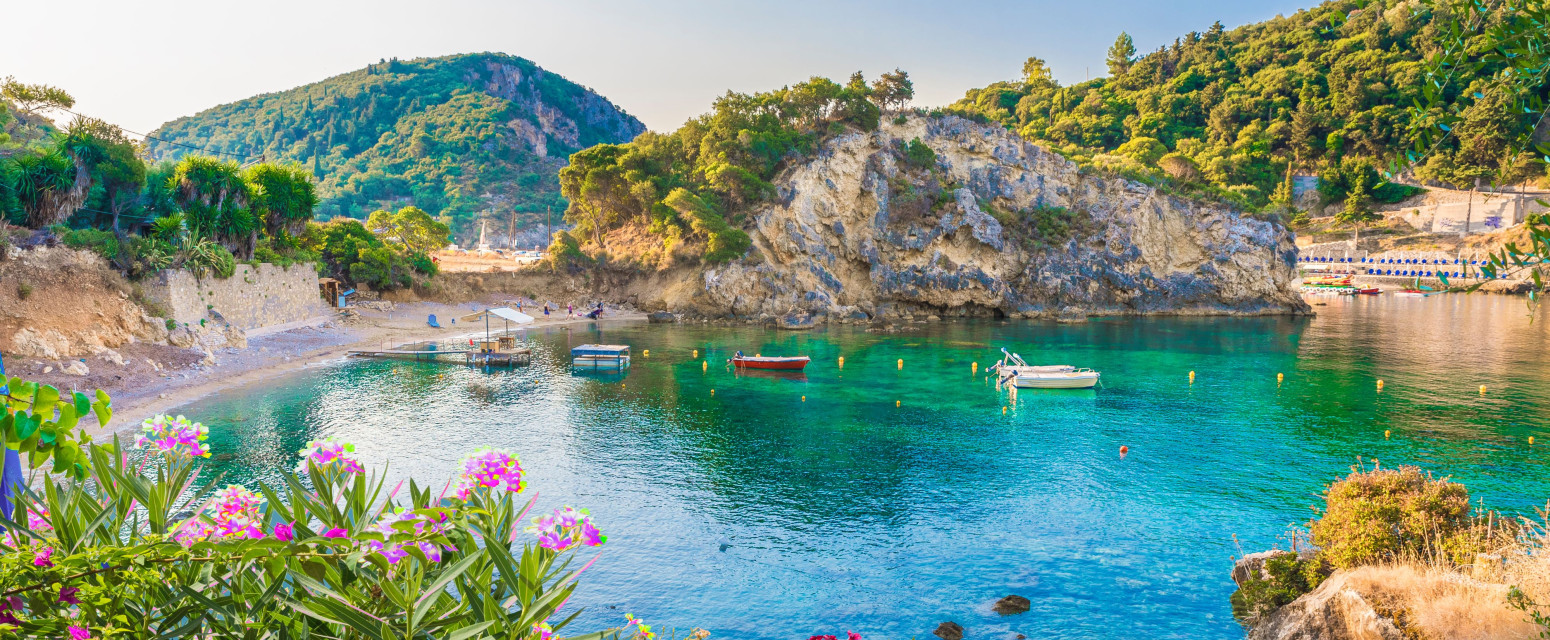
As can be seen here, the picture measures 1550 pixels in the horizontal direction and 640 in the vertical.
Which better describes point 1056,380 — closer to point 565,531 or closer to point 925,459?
point 925,459

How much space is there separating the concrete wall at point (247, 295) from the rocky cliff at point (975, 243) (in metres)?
25.9

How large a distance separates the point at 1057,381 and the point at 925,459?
12875 millimetres

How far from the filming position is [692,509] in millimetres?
17656

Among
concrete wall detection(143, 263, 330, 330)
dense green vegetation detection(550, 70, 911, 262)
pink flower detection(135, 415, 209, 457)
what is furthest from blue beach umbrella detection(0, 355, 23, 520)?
dense green vegetation detection(550, 70, 911, 262)

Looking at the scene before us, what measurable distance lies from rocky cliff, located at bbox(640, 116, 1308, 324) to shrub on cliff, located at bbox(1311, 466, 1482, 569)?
156 ft

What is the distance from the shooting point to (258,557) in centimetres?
385

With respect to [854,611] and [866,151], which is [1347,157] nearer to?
[866,151]

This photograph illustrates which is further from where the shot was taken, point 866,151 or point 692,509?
point 866,151

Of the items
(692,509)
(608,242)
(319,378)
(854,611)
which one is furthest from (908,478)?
(608,242)

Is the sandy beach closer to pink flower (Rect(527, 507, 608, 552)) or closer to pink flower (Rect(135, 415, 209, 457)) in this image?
pink flower (Rect(135, 415, 209, 457))

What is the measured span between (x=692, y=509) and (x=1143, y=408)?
65.3 feet

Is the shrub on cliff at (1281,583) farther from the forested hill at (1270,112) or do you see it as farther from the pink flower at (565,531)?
the forested hill at (1270,112)

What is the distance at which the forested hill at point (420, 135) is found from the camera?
106312 mm

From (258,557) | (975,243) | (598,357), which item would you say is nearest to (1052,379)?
(598,357)
